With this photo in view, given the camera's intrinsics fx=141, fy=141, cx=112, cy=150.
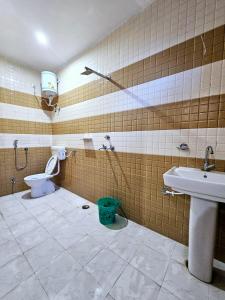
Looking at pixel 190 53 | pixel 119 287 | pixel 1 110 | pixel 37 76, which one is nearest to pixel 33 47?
pixel 37 76

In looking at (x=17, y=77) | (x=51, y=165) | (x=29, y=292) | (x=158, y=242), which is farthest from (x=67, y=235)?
(x=17, y=77)

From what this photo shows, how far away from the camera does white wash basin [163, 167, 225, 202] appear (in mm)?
948

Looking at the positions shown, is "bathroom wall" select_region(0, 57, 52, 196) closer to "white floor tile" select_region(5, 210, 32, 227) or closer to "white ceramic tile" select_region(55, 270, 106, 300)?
"white floor tile" select_region(5, 210, 32, 227)

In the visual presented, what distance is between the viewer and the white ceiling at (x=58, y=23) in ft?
5.29

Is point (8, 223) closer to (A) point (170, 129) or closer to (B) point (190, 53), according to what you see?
(A) point (170, 129)

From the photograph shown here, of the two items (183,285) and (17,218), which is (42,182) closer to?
(17,218)

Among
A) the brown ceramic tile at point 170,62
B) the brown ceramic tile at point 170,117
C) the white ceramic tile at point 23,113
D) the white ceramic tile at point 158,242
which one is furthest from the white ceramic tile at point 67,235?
the white ceramic tile at point 23,113

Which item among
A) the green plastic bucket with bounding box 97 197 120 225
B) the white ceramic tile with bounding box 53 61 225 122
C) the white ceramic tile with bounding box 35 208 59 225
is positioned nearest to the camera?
the white ceramic tile with bounding box 53 61 225 122

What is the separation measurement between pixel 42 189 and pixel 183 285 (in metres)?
2.59

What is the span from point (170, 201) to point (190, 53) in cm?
153

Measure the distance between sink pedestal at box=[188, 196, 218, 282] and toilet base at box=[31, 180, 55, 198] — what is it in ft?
8.52

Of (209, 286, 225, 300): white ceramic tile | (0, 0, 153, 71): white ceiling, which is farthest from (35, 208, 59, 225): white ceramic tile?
(0, 0, 153, 71): white ceiling

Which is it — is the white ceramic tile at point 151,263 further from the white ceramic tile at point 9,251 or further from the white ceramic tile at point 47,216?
the white ceramic tile at point 47,216

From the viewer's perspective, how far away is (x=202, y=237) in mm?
1110
